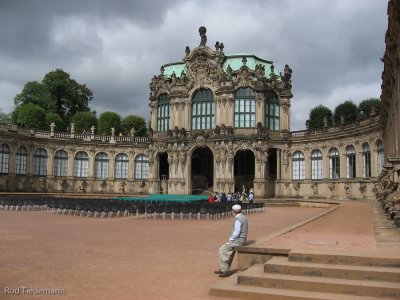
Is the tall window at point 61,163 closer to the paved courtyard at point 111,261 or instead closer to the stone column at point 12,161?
the stone column at point 12,161

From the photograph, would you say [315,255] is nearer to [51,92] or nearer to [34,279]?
[34,279]

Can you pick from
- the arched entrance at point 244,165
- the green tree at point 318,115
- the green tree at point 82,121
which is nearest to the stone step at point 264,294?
the arched entrance at point 244,165

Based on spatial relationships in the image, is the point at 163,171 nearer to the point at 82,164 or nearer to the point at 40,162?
the point at 82,164

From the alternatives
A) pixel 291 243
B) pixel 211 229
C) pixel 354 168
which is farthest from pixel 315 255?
pixel 354 168

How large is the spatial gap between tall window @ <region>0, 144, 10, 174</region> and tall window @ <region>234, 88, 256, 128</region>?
90.9ft

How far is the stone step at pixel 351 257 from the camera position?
9060 mm

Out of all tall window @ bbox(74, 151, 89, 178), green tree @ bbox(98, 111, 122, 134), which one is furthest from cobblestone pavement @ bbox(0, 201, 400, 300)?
green tree @ bbox(98, 111, 122, 134)

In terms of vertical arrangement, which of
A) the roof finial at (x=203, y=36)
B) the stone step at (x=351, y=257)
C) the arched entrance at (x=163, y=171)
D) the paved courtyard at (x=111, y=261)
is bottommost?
the paved courtyard at (x=111, y=261)

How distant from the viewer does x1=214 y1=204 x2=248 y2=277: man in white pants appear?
10.5 metres

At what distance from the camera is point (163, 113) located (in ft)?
203

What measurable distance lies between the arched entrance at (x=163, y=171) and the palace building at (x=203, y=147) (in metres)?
0.14

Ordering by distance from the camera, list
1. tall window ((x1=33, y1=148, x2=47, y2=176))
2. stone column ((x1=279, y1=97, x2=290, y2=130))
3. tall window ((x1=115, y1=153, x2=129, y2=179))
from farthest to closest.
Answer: tall window ((x1=115, y1=153, x2=129, y2=179)), stone column ((x1=279, y1=97, x2=290, y2=130)), tall window ((x1=33, y1=148, x2=47, y2=176))

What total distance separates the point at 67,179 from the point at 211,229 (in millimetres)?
41921

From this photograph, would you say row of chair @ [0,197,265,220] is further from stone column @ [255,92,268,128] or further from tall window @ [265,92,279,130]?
tall window @ [265,92,279,130]
